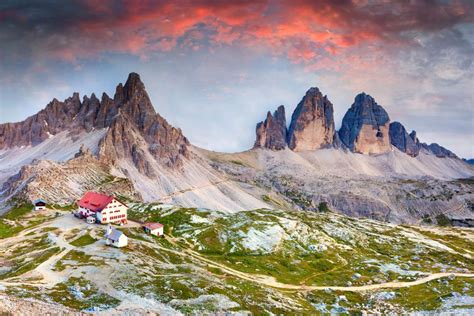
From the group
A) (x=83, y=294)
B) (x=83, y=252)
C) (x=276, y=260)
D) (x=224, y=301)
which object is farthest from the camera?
(x=276, y=260)

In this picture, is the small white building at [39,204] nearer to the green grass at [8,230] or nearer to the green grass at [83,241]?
the green grass at [8,230]

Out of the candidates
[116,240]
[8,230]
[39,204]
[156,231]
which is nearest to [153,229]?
[156,231]

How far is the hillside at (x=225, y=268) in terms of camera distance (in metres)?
85.9

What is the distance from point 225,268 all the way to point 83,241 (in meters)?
46.7

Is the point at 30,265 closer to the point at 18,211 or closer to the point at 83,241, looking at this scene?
the point at 83,241

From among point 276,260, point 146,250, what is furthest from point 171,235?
point 276,260

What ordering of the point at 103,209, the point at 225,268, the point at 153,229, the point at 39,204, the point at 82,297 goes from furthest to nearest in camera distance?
the point at 39,204 → the point at 103,209 → the point at 153,229 → the point at 225,268 → the point at 82,297

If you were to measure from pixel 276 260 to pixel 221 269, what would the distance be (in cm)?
3101

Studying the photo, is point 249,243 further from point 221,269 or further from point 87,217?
point 87,217

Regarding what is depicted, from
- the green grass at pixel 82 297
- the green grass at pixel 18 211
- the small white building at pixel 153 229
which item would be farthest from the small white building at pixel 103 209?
the green grass at pixel 82 297

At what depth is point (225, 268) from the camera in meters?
125

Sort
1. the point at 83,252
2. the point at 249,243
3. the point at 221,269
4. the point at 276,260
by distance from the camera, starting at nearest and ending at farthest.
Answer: the point at 83,252 → the point at 221,269 → the point at 276,260 → the point at 249,243

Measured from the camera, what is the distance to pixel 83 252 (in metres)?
110

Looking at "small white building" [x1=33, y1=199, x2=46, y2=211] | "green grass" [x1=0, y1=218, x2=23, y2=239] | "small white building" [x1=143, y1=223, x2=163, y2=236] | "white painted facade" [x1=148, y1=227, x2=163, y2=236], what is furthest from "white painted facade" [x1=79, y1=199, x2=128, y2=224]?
"small white building" [x1=33, y1=199, x2=46, y2=211]
